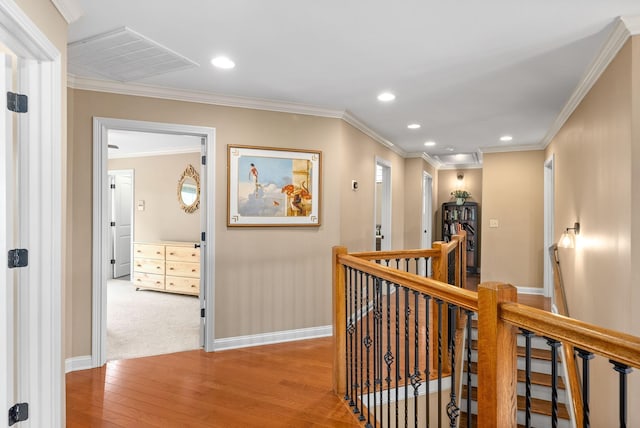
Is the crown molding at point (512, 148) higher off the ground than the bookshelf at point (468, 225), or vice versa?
the crown molding at point (512, 148)

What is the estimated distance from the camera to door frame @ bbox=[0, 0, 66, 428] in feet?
5.68

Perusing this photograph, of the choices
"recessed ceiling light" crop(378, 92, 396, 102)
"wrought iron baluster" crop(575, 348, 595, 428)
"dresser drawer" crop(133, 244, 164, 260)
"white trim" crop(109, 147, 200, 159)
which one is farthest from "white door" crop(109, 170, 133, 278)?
"wrought iron baluster" crop(575, 348, 595, 428)

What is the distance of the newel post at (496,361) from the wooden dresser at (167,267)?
5093 mm

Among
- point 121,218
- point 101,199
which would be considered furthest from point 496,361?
point 121,218

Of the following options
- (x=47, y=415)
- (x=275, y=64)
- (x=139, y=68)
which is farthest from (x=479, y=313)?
(x=139, y=68)

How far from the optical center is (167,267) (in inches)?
238

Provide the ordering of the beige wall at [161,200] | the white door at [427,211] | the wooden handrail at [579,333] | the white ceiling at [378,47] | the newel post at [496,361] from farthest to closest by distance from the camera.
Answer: the white door at [427,211], the beige wall at [161,200], the white ceiling at [378,47], the newel post at [496,361], the wooden handrail at [579,333]

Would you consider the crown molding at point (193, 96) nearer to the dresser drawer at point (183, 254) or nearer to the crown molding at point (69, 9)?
the crown molding at point (69, 9)

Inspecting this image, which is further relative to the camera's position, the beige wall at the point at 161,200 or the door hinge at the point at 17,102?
the beige wall at the point at 161,200

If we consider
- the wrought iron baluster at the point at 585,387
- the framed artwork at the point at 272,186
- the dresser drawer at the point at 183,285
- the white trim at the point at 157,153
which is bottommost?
the dresser drawer at the point at 183,285

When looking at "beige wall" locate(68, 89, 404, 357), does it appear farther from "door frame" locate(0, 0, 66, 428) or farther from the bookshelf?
the bookshelf

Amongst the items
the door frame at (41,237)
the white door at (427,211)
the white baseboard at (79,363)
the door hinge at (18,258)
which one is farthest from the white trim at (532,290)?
the door hinge at (18,258)

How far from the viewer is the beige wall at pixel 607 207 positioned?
2117 millimetres

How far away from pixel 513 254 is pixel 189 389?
5.42 meters
